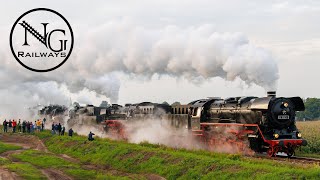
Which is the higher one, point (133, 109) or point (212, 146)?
point (133, 109)

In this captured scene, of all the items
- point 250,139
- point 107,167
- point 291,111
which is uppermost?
point 291,111

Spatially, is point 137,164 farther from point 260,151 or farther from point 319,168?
point 319,168

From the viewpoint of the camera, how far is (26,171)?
25969mm

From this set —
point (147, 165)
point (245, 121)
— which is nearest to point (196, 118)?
point (245, 121)

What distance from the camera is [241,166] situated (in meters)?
21.4

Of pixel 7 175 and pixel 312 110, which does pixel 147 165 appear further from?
pixel 312 110

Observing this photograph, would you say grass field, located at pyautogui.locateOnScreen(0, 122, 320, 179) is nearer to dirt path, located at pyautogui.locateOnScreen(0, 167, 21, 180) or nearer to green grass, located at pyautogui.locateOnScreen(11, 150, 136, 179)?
green grass, located at pyautogui.locateOnScreen(11, 150, 136, 179)

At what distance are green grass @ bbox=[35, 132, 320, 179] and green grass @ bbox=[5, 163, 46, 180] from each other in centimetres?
520

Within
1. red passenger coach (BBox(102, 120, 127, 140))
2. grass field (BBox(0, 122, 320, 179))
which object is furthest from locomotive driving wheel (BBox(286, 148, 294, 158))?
red passenger coach (BBox(102, 120, 127, 140))

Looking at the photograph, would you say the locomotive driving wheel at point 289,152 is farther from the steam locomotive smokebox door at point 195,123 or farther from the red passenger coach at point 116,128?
the red passenger coach at point 116,128

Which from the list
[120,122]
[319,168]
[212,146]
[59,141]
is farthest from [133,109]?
[319,168]

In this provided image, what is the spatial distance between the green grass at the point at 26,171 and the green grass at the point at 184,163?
5199mm

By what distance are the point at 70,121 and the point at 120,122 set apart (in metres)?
18.1

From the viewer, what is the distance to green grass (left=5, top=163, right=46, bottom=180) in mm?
Result: 24500
